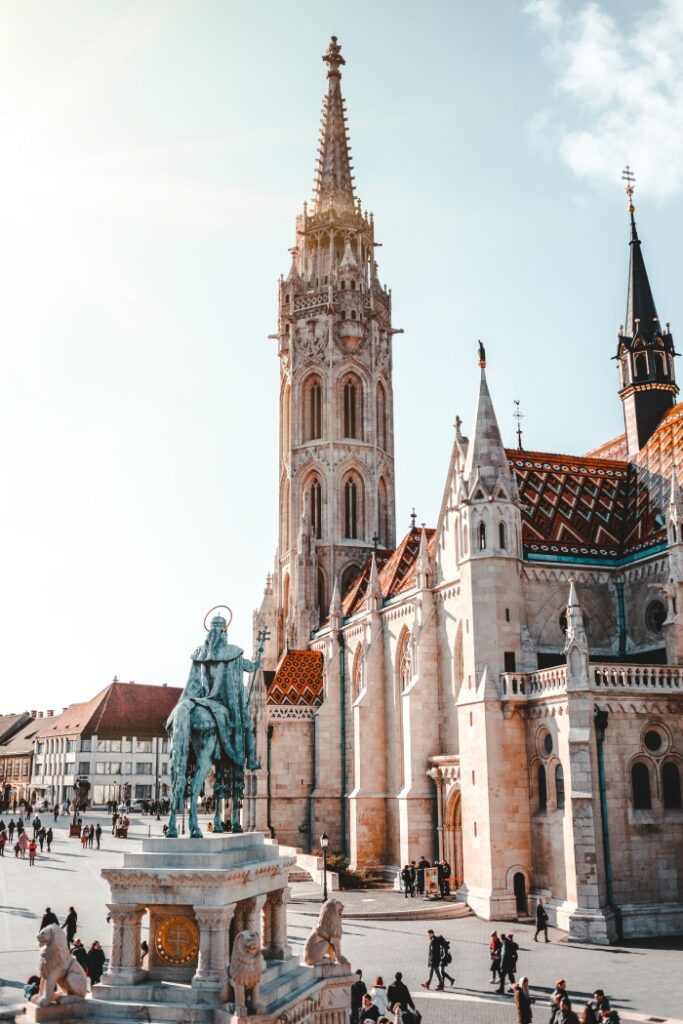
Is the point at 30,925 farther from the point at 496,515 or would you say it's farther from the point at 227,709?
the point at 496,515

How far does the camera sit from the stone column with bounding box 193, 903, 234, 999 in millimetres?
12391

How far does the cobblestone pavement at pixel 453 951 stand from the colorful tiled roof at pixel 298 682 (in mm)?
12510

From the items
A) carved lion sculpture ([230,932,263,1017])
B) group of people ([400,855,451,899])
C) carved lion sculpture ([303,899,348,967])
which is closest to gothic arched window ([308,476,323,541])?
group of people ([400,855,451,899])

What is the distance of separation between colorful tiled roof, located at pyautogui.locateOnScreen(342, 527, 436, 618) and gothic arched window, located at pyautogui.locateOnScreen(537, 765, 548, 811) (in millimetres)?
10725

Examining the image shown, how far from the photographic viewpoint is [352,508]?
53.4m

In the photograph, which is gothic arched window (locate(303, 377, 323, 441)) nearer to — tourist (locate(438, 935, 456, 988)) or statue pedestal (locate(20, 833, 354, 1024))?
tourist (locate(438, 935, 456, 988))

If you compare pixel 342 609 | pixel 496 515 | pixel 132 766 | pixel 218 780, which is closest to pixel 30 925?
pixel 218 780

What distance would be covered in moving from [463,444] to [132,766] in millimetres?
58900

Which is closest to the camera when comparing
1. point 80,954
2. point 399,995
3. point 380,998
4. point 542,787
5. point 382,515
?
point 399,995

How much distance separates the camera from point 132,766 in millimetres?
82688

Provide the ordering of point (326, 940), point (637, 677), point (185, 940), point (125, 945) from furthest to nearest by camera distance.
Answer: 1. point (637, 677)
2. point (326, 940)
3. point (185, 940)
4. point (125, 945)

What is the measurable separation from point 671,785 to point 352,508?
29.4m

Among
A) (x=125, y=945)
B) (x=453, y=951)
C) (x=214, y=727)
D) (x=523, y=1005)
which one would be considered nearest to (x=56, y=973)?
(x=125, y=945)

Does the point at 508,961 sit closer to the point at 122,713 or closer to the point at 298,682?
the point at 298,682
